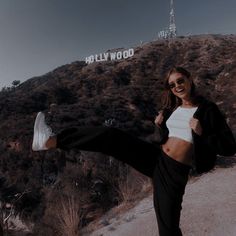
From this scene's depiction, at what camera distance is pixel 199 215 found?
233 inches

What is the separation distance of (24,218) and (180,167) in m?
8.22

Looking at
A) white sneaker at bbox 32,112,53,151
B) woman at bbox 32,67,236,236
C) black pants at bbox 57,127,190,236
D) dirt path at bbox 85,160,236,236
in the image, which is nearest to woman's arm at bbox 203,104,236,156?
woman at bbox 32,67,236,236

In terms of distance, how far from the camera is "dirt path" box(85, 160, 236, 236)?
5.50 m

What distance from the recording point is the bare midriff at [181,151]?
117 inches

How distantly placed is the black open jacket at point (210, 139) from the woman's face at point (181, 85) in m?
0.15

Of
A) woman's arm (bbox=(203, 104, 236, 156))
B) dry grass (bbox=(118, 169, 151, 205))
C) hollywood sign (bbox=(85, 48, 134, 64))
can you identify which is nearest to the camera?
woman's arm (bbox=(203, 104, 236, 156))

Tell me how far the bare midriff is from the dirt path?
2573 mm

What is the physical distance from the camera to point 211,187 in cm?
729

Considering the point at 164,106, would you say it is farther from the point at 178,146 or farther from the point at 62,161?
the point at 62,161

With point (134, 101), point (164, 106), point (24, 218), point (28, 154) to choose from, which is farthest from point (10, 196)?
point (134, 101)

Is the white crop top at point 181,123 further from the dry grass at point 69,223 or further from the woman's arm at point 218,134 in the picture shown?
the dry grass at point 69,223

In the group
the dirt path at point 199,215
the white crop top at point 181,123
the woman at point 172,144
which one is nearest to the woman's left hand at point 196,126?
the woman at point 172,144

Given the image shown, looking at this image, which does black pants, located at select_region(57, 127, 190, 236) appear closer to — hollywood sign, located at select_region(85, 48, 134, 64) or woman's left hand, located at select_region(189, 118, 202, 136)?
woman's left hand, located at select_region(189, 118, 202, 136)

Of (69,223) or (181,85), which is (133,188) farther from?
(181,85)
